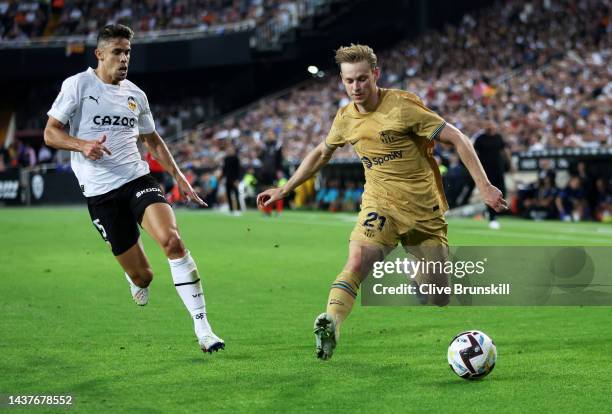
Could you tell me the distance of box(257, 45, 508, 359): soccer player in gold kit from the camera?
24.6ft

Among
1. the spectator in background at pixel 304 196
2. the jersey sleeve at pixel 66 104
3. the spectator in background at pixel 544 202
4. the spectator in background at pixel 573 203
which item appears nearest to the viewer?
the jersey sleeve at pixel 66 104

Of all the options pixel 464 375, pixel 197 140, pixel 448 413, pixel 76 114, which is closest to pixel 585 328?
pixel 464 375

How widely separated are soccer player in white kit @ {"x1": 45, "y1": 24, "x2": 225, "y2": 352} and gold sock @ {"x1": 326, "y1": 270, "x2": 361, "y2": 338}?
118cm

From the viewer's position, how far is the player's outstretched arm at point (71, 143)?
308 inches

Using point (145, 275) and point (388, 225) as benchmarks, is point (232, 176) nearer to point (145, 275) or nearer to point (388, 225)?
point (145, 275)

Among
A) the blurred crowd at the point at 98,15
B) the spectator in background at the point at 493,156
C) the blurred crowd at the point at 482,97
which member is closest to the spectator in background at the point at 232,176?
the blurred crowd at the point at 482,97

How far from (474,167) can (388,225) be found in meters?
0.81

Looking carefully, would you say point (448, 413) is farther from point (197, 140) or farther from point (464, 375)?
point (197, 140)

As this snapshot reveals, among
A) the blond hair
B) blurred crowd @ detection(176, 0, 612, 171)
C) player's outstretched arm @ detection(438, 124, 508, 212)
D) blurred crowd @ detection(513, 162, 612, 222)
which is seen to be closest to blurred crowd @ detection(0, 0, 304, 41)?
blurred crowd @ detection(176, 0, 612, 171)

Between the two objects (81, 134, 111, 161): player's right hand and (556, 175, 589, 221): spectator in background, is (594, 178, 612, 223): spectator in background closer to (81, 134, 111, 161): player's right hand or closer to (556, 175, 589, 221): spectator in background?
(556, 175, 589, 221): spectator in background

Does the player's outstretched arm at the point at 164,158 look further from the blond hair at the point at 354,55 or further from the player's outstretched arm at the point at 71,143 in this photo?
the blond hair at the point at 354,55

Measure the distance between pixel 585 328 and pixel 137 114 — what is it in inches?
168

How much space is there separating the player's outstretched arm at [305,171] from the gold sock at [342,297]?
0.89 metres

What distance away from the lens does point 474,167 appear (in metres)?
7.32
